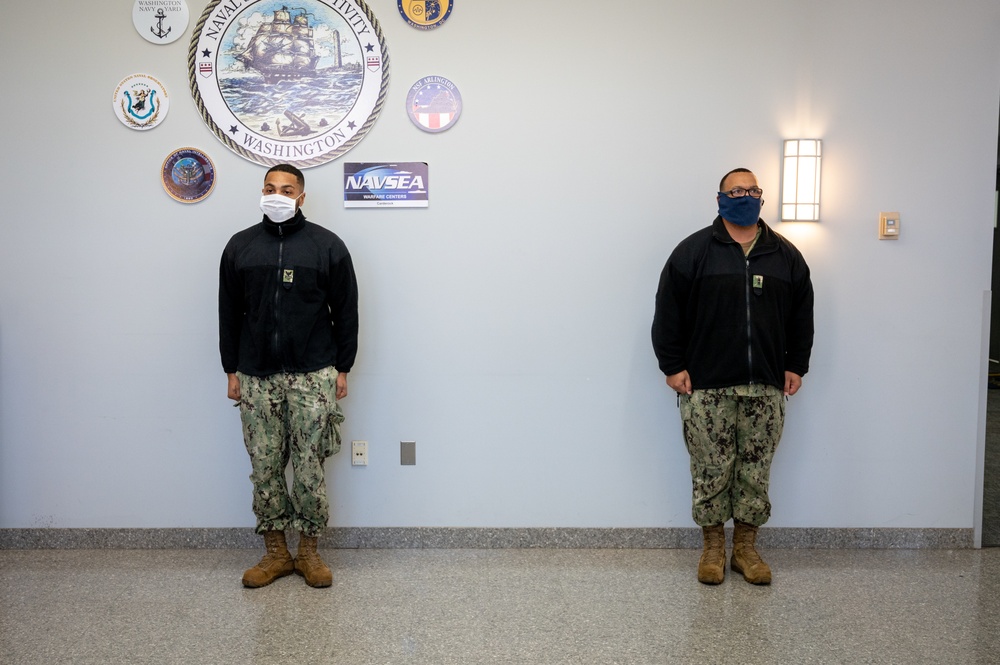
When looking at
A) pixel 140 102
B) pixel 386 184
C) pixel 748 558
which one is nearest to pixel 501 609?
pixel 748 558

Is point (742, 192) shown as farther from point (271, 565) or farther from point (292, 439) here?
point (271, 565)

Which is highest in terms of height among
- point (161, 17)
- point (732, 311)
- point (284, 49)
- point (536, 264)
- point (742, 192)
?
point (161, 17)

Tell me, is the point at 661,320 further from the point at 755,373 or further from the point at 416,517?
the point at 416,517

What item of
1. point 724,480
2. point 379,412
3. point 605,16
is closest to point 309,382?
point 379,412

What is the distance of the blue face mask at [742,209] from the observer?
312cm

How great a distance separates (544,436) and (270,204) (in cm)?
147

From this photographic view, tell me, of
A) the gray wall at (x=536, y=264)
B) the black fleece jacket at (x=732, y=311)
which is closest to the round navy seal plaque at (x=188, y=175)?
the gray wall at (x=536, y=264)

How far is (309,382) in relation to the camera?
10.4 ft

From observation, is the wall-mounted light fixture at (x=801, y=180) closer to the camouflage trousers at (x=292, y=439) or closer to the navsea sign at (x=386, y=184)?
the navsea sign at (x=386, y=184)

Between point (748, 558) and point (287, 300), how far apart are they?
2039 mm

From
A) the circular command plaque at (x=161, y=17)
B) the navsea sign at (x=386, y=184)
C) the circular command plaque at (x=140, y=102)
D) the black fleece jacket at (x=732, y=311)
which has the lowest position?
the black fleece jacket at (x=732, y=311)

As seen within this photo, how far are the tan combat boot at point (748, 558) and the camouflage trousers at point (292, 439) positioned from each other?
163 centimetres

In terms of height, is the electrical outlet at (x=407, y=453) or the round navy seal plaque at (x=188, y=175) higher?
the round navy seal plaque at (x=188, y=175)

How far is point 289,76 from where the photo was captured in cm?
340
